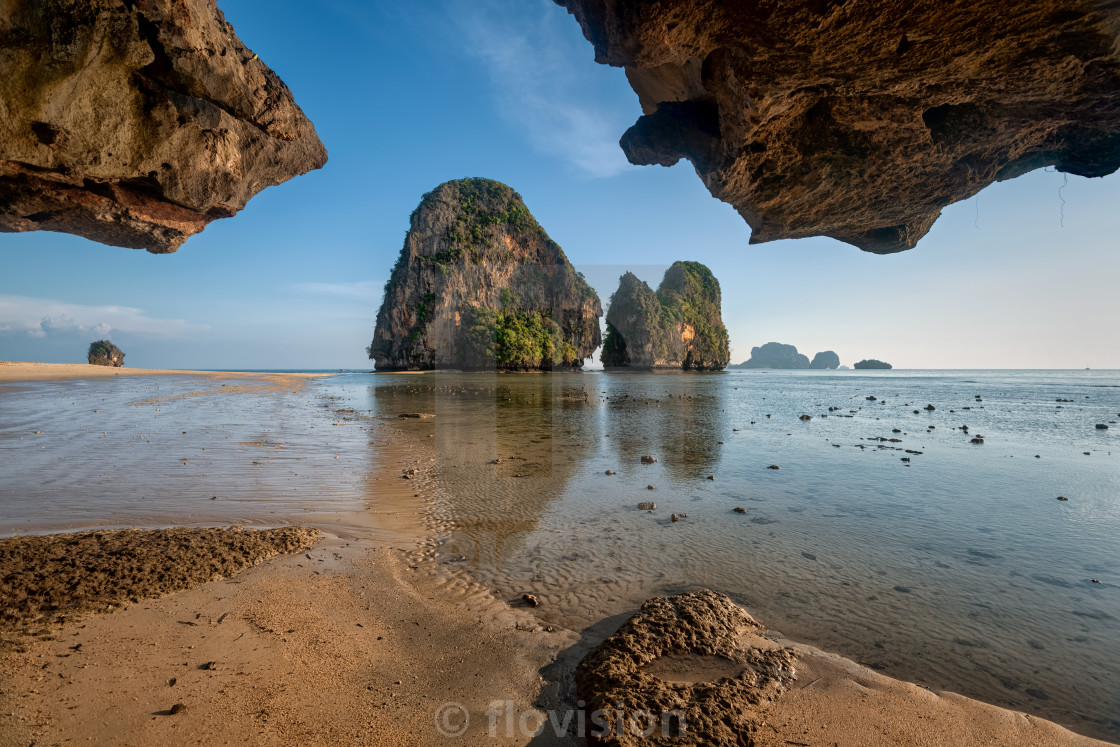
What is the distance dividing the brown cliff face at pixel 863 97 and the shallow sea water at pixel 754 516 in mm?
4732

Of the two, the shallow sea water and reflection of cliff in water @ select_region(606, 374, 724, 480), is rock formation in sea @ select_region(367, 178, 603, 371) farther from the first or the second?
the shallow sea water

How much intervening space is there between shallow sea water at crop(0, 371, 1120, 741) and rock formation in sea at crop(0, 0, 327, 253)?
3.79 meters

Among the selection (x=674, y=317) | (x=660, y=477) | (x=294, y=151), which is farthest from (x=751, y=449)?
(x=674, y=317)

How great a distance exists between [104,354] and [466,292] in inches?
1994

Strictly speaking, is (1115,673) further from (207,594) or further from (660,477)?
(207,594)

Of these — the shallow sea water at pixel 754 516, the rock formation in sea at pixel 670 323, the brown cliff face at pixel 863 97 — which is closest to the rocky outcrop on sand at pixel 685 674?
the shallow sea water at pixel 754 516

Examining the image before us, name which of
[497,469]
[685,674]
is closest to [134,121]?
[497,469]

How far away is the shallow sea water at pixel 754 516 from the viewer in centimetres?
338

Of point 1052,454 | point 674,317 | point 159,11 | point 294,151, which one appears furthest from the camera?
point 674,317

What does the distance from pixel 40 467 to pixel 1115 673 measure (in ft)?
43.4

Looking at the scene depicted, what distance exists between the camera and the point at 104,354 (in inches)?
2315

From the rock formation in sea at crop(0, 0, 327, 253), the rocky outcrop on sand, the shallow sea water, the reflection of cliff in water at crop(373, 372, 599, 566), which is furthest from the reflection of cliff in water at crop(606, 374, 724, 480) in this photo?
the rock formation in sea at crop(0, 0, 327, 253)

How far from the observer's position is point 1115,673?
3.00m

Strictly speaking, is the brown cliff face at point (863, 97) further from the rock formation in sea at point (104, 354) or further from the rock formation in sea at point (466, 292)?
the rock formation in sea at point (104, 354)
